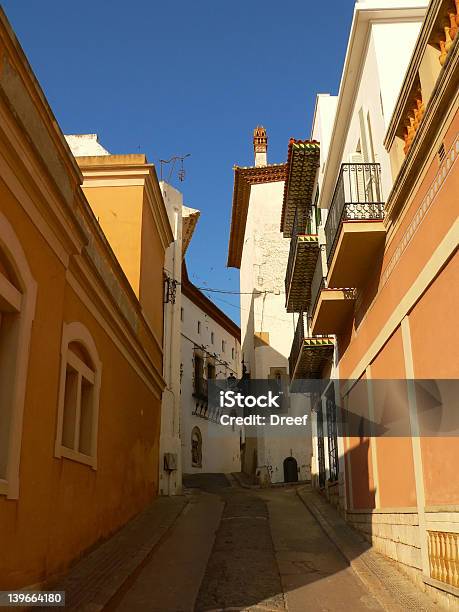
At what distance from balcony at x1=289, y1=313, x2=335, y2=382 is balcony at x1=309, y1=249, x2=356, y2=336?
1.46 m

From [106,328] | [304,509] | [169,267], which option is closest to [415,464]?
[106,328]

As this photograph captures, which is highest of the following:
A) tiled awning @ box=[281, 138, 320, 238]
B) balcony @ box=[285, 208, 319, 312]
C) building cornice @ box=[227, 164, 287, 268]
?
building cornice @ box=[227, 164, 287, 268]

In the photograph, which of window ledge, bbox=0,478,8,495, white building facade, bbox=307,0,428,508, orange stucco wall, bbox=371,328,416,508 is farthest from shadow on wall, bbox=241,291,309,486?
window ledge, bbox=0,478,8,495

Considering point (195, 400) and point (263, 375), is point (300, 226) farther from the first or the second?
point (195, 400)

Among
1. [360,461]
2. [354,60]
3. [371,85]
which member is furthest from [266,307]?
[371,85]

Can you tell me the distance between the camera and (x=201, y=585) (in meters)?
7.56

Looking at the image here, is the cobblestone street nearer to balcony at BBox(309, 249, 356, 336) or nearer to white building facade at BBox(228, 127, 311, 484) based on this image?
balcony at BBox(309, 249, 356, 336)

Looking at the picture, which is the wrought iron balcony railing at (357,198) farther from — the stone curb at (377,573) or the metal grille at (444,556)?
the stone curb at (377,573)

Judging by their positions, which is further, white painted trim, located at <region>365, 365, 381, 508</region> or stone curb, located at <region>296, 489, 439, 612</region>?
white painted trim, located at <region>365, 365, 381, 508</region>

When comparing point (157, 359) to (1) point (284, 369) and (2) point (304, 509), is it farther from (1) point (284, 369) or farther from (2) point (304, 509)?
(1) point (284, 369)

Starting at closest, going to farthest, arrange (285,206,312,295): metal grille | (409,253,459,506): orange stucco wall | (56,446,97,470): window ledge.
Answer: (409,253,459,506): orange stucco wall → (56,446,97,470): window ledge → (285,206,312,295): metal grille

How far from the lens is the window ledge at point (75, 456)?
7.12m

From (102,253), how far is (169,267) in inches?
370

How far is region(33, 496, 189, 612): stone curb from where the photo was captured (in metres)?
6.36
